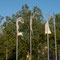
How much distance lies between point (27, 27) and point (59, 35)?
6.94 m

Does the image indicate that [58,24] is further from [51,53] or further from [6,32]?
[6,32]

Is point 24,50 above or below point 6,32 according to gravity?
below

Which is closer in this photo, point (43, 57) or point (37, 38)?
point (37, 38)

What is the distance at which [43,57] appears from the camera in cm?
4278

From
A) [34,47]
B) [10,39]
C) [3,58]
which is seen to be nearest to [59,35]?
[34,47]

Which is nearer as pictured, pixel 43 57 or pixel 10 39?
pixel 10 39

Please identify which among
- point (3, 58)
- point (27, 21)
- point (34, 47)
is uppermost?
point (27, 21)

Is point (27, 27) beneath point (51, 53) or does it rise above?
above

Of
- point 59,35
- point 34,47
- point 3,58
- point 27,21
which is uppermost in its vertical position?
point 27,21

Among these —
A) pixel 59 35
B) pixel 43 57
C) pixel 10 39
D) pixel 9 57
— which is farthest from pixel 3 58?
pixel 59 35

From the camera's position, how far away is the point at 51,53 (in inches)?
1608

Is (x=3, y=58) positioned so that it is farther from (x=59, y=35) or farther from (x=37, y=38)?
(x=59, y=35)

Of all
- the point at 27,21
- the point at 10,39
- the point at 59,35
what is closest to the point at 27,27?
the point at 27,21

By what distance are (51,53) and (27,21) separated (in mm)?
8929
